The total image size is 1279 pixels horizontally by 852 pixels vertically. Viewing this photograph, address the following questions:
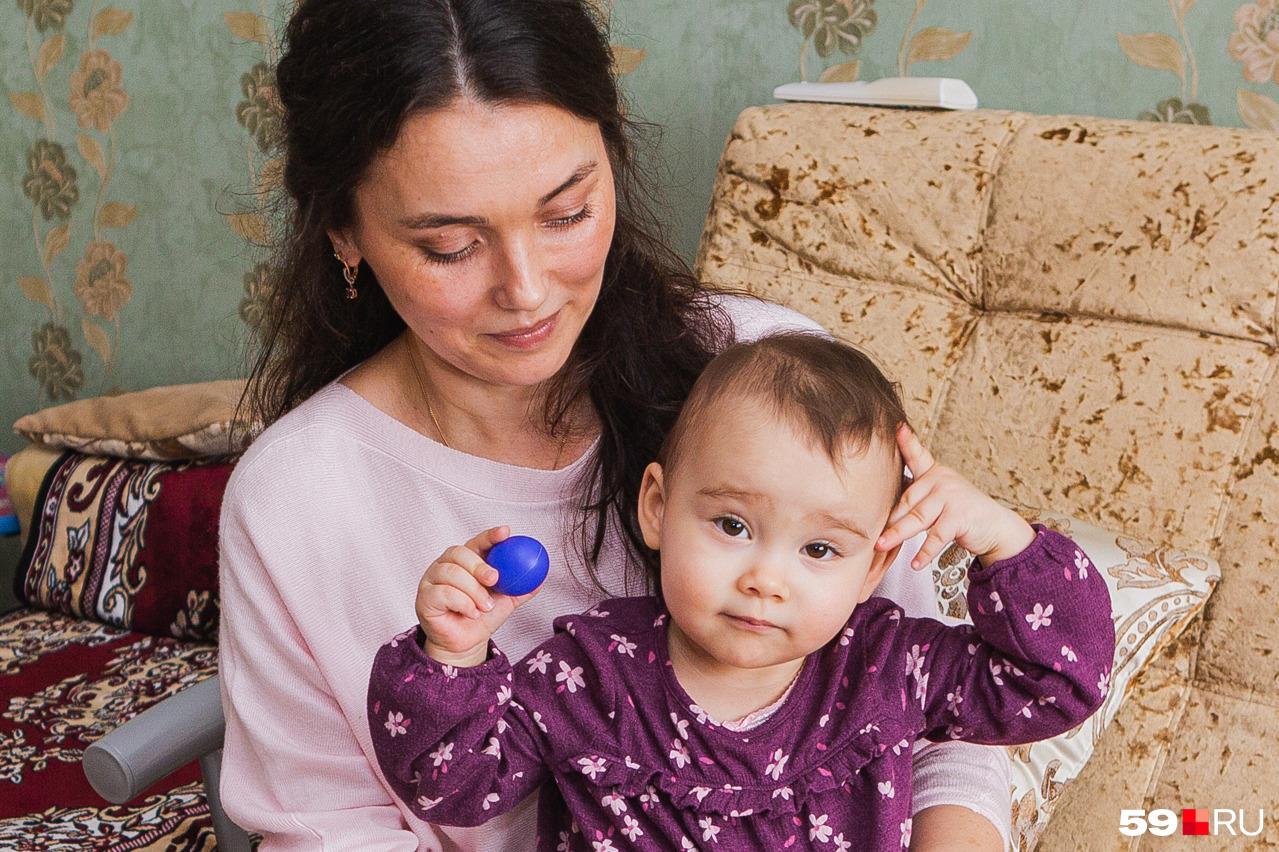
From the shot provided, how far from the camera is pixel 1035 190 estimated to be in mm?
1637

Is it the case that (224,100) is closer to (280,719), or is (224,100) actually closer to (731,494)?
(280,719)

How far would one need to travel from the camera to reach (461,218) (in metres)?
Answer: 1.08

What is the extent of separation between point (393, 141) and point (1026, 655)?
69 centimetres

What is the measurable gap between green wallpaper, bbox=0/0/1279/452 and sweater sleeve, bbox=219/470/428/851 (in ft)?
3.35

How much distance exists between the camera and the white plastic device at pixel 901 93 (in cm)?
182

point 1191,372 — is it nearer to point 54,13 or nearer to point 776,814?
point 776,814

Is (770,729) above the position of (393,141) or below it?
below

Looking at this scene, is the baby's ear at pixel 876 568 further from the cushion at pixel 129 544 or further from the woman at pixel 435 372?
the cushion at pixel 129 544

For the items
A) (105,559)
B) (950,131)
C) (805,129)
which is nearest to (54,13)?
(105,559)

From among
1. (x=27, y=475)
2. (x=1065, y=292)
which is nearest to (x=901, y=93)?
(x=1065, y=292)

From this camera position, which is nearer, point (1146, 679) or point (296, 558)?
point (296, 558)

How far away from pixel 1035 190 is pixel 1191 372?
1.01 ft

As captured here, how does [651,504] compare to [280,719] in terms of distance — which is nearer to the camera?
[651,504]

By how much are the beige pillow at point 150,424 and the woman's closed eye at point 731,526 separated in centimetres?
165
